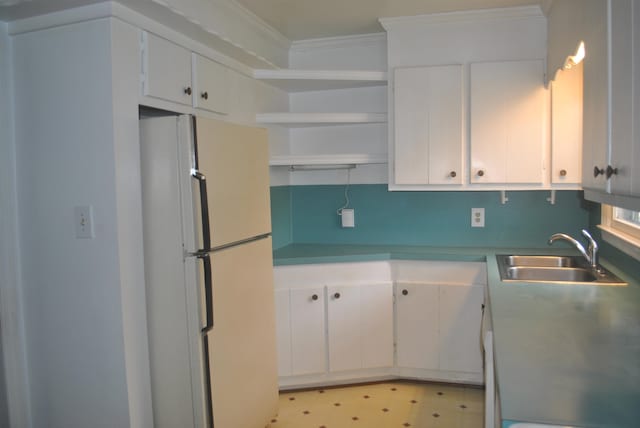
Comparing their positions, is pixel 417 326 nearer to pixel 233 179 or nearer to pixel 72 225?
pixel 233 179

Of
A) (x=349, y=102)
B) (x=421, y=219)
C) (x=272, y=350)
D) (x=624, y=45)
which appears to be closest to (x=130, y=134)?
(x=272, y=350)

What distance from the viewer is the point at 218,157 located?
202 centimetres

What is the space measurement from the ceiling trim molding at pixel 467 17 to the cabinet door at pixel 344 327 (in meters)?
1.65

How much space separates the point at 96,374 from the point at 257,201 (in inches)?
39.2

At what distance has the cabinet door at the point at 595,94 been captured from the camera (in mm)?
1457

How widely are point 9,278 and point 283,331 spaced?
58.9 inches

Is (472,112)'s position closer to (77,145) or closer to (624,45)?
(624,45)

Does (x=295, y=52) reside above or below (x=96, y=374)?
above

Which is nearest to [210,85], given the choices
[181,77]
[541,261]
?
[181,77]

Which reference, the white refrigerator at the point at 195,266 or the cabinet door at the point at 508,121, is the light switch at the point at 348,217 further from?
the white refrigerator at the point at 195,266

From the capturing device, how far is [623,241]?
2.19 metres

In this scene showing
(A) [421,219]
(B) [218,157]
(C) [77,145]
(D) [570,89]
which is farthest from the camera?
(A) [421,219]

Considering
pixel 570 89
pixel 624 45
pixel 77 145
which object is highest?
pixel 570 89

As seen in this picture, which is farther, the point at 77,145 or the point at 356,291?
the point at 356,291
